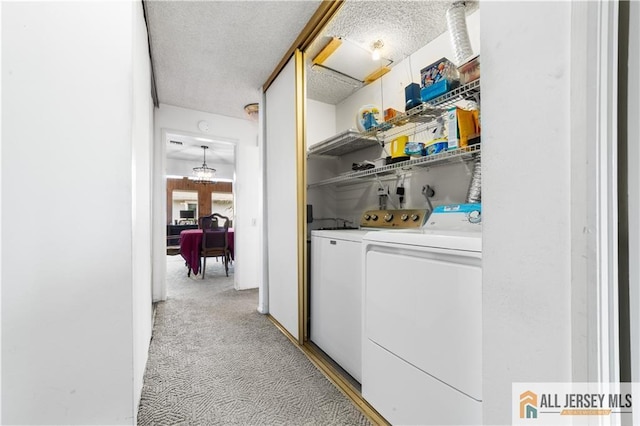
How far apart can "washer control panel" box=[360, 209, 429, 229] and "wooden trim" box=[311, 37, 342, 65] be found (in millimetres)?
1353

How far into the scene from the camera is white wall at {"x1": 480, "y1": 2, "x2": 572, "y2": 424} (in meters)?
0.57

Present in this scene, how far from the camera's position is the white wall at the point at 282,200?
2.18m

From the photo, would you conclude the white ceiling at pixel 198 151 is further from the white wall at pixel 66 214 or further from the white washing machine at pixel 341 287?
the white wall at pixel 66 214

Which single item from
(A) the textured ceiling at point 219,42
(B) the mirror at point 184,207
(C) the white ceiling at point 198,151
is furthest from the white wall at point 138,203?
(B) the mirror at point 184,207

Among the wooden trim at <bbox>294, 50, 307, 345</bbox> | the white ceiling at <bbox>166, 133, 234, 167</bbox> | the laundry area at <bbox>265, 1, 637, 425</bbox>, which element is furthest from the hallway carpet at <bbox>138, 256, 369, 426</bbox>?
the white ceiling at <bbox>166, 133, 234, 167</bbox>

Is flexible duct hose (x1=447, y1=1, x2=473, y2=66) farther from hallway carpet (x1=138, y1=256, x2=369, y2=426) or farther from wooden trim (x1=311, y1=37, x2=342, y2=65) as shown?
hallway carpet (x1=138, y1=256, x2=369, y2=426)

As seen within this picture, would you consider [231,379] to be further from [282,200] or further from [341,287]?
[282,200]

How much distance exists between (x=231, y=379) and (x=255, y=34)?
245 cm

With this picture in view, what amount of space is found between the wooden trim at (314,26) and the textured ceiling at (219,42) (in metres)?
0.03

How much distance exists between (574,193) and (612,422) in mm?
462

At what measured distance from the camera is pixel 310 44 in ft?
6.56

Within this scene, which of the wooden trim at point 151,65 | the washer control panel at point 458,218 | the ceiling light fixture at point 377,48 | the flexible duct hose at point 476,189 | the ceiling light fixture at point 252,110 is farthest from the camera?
the ceiling light fixture at point 252,110

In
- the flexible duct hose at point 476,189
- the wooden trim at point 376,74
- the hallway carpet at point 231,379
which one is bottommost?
the hallway carpet at point 231,379

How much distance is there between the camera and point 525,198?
0.63 m
